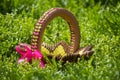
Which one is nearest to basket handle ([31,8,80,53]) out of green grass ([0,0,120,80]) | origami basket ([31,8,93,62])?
origami basket ([31,8,93,62])

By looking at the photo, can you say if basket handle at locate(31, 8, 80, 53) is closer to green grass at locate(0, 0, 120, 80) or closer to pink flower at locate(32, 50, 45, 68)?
pink flower at locate(32, 50, 45, 68)

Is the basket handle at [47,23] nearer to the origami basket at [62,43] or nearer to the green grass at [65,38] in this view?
the origami basket at [62,43]

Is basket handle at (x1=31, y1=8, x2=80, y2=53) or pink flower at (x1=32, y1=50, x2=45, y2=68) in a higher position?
basket handle at (x1=31, y1=8, x2=80, y2=53)

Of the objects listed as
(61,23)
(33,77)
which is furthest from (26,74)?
(61,23)

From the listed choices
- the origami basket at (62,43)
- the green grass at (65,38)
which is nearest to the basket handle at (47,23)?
the origami basket at (62,43)

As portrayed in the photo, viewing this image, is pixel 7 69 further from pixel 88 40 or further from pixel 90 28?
pixel 90 28
